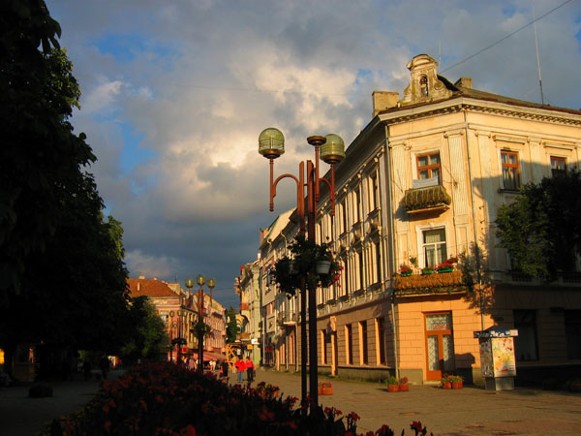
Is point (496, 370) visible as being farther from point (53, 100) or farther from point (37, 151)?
point (37, 151)

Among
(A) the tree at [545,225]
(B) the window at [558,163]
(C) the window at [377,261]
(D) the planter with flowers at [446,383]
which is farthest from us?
(C) the window at [377,261]

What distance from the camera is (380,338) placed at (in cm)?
2970

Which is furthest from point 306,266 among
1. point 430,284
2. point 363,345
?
point 363,345

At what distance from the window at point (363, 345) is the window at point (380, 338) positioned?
5.62 ft

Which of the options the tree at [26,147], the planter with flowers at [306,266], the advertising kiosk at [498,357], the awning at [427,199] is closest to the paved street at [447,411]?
the advertising kiosk at [498,357]

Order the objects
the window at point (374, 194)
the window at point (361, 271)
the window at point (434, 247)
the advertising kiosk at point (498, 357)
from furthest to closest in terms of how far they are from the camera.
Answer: the window at point (361, 271), the window at point (374, 194), the window at point (434, 247), the advertising kiosk at point (498, 357)

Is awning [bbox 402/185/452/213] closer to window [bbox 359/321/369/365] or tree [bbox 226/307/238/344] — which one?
window [bbox 359/321/369/365]

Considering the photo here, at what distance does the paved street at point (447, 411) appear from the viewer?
12203 millimetres

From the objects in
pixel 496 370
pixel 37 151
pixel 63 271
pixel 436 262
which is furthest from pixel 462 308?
pixel 37 151

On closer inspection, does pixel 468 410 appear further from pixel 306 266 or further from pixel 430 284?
pixel 430 284

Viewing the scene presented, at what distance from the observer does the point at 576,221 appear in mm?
20188

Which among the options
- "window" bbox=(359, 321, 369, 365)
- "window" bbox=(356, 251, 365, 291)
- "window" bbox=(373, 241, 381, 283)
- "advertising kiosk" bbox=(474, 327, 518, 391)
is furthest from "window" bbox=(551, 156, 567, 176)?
"window" bbox=(359, 321, 369, 365)

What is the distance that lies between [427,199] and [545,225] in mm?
5722

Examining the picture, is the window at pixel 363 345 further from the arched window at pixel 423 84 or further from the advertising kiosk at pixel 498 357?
the arched window at pixel 423 84
